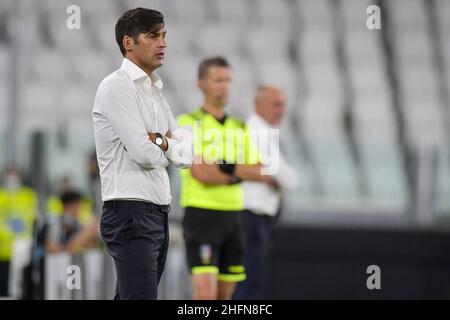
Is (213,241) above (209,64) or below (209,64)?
below

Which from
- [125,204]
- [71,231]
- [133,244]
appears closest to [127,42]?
[125,204]

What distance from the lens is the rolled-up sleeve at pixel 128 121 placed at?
14.0 feet

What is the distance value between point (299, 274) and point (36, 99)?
5.63 meters

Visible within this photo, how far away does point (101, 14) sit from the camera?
14430 millimetres

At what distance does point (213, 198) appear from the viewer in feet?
20.2

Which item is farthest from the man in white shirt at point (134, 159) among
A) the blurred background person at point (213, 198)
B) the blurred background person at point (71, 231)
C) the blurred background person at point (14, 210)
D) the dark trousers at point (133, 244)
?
the blurred background person at point (14, 210)

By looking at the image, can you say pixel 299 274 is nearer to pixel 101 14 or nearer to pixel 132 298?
pixel 132 298

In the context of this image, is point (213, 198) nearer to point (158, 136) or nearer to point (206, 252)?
point (206, 252)

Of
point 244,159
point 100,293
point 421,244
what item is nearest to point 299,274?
point 421,244

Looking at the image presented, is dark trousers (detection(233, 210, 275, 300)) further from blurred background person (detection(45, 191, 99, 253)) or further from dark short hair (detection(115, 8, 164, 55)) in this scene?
dark short hair (detection(115, 8, 164, 55))

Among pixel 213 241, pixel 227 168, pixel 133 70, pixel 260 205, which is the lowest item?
pixel 213 241

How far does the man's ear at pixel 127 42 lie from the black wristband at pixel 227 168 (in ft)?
6.17

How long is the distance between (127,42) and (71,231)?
15.1 feet

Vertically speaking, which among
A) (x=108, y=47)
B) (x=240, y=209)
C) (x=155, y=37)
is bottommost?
(x=240, y=209)
